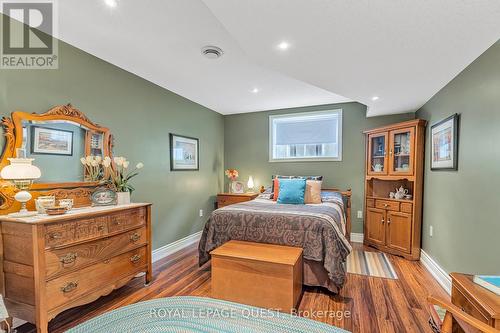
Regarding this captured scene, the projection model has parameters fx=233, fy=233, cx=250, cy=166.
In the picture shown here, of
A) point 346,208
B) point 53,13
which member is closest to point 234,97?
point 53,13

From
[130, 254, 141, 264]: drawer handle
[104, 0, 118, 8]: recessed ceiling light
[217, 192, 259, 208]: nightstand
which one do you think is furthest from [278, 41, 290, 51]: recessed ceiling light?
[217, 192, 259, 208]: nightstand

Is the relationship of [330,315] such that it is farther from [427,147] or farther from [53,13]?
[53,13]

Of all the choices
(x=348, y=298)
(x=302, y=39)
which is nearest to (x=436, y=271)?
(x=348, y=298)

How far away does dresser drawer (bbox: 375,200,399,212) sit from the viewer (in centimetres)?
340

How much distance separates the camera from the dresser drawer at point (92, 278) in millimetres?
1696

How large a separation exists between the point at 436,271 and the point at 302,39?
2923mm

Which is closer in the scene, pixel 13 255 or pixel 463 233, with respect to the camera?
pixel 13 255

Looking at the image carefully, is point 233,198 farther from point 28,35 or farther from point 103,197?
point 28,35

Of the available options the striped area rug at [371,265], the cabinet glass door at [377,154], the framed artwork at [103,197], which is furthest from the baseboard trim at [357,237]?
the framed artwork at [103,197]

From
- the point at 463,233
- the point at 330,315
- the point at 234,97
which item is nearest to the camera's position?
the point at 330,315

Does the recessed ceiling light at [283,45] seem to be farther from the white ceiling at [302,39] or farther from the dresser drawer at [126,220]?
the dresser drawer at [126,220]

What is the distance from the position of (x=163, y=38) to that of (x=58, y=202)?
5.75 ft

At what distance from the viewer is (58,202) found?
2086 millimetres

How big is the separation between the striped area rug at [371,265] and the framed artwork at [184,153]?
2.80 meters
